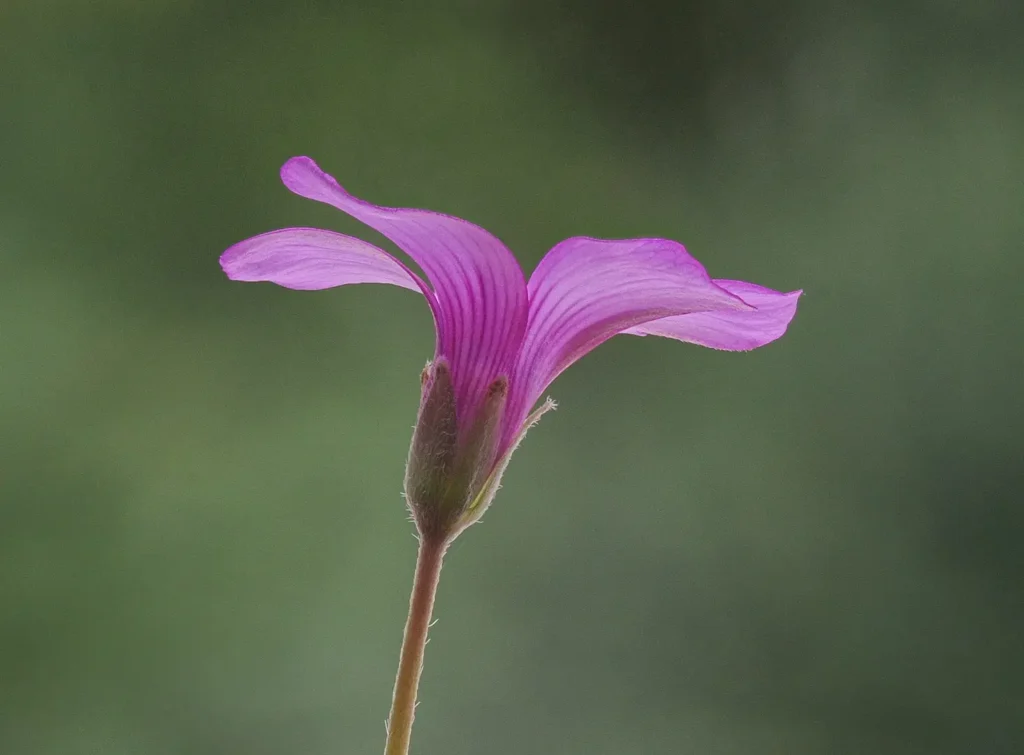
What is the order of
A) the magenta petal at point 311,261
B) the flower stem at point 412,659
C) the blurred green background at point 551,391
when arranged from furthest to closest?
the blurred green background at point 551,391
the magenta petal at point 311,261
the flower stem at point 412,659

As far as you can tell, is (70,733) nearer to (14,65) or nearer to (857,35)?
(14,65)

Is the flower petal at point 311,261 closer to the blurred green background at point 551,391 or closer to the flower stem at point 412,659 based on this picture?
the flower stem at point 412,659

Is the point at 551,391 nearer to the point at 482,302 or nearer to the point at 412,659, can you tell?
the point at 482,302

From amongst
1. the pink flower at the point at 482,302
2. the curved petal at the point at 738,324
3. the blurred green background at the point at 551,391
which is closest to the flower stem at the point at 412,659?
the pink flower at the point at 482,302

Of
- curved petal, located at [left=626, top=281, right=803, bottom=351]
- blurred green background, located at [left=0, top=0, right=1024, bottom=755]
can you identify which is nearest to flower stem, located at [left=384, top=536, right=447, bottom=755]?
curved petal, located at [left=626, top=281, right=803, bottom=351]

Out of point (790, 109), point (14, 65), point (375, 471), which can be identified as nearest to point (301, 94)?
point (14, 65)

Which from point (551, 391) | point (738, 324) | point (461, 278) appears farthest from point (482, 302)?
point (551, 391)
